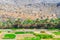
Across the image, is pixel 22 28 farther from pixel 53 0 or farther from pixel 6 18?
pixel 53 0

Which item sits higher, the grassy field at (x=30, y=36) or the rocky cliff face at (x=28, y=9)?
the rocky cliff face at (x=28, y=9)

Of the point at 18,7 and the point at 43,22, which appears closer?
the point at 43,22

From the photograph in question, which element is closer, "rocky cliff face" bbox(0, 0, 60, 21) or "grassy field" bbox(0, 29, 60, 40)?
"grassy field" bbox(0, 29, 60, 40)

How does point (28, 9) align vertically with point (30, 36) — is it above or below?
above

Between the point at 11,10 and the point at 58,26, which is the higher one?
the point at 11,10

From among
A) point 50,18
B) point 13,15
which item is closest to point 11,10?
point 13,15

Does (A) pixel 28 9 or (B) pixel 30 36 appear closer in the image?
(B) pixel 30 36

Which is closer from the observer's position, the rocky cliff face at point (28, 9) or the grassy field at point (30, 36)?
the grassy field at point (30, 36)

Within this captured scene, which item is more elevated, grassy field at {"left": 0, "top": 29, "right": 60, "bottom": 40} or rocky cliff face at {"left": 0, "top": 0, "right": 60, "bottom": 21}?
rocky cliff face at {"left": 0, "top": 0, "right": 60, "bottom": 21}
